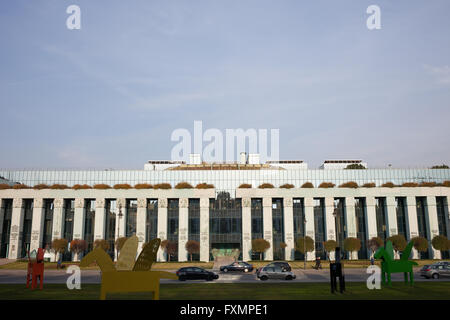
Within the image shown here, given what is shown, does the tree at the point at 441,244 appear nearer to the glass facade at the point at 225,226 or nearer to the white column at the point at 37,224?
the glass facade at the point at 225,226

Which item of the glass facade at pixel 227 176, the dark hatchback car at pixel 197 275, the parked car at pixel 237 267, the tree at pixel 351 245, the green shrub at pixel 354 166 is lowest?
the parked car at pixel 237 267

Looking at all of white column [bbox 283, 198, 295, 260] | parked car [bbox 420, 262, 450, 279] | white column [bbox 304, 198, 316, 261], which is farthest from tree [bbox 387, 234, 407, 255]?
parked car [bbox 420, 262, 450, 279]

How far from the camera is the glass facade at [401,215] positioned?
72.4 metres

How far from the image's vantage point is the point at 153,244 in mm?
17234

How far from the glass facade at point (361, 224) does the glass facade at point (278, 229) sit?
15.3 metres

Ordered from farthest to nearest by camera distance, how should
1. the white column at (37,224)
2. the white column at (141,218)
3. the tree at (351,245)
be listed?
the white column at (141,218)
the white column at (37,224)
the tree at (351,245)

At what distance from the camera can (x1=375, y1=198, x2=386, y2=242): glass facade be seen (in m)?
71.7

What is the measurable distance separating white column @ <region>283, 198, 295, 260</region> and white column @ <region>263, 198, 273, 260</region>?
2882 millimetres

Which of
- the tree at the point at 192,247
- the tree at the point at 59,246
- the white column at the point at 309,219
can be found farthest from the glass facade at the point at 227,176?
the tree at the point at 59,246

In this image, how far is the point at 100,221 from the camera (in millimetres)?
71375

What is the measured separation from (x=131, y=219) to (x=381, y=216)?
5074 centimetres

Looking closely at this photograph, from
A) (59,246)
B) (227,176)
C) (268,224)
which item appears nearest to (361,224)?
(268,224)
